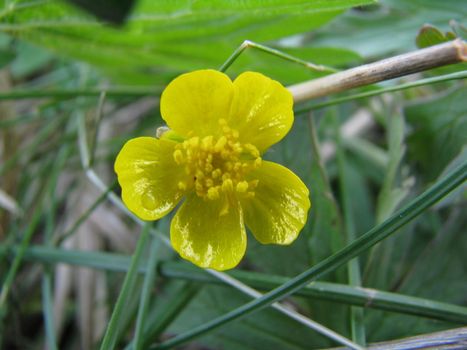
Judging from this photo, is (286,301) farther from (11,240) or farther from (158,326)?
(11,240)

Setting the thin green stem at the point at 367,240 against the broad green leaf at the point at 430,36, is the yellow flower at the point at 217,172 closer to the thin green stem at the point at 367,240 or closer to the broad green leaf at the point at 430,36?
the thin green stem at the point at 367,240

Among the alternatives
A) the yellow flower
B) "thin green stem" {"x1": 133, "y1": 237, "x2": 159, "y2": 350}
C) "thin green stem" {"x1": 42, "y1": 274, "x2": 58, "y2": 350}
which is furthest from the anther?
"thin green stem" {"x1": 42, "y1": 274, "x2": 58, "y2": 350}

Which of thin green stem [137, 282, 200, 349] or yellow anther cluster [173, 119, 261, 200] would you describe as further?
thin green stem [137, 282, 200, 349]

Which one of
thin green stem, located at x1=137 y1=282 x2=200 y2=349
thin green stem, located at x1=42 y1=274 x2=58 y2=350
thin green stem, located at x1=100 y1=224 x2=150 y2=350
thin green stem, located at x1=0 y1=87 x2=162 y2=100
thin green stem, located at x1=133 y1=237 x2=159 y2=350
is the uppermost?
thin green stem, located at x1=0 y1=87 x2=162 y2=100

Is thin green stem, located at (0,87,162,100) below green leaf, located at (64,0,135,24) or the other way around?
below

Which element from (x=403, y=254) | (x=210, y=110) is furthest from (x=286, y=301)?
(x=210, y=110)

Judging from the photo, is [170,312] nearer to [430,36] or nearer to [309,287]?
[309,287]

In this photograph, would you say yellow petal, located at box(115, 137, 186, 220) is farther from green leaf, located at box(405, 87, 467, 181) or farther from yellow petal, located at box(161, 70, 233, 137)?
green leaf, located at box(405, 87, 467, 181)

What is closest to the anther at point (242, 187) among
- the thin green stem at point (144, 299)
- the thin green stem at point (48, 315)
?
the thin green stem at point (144, 299)
